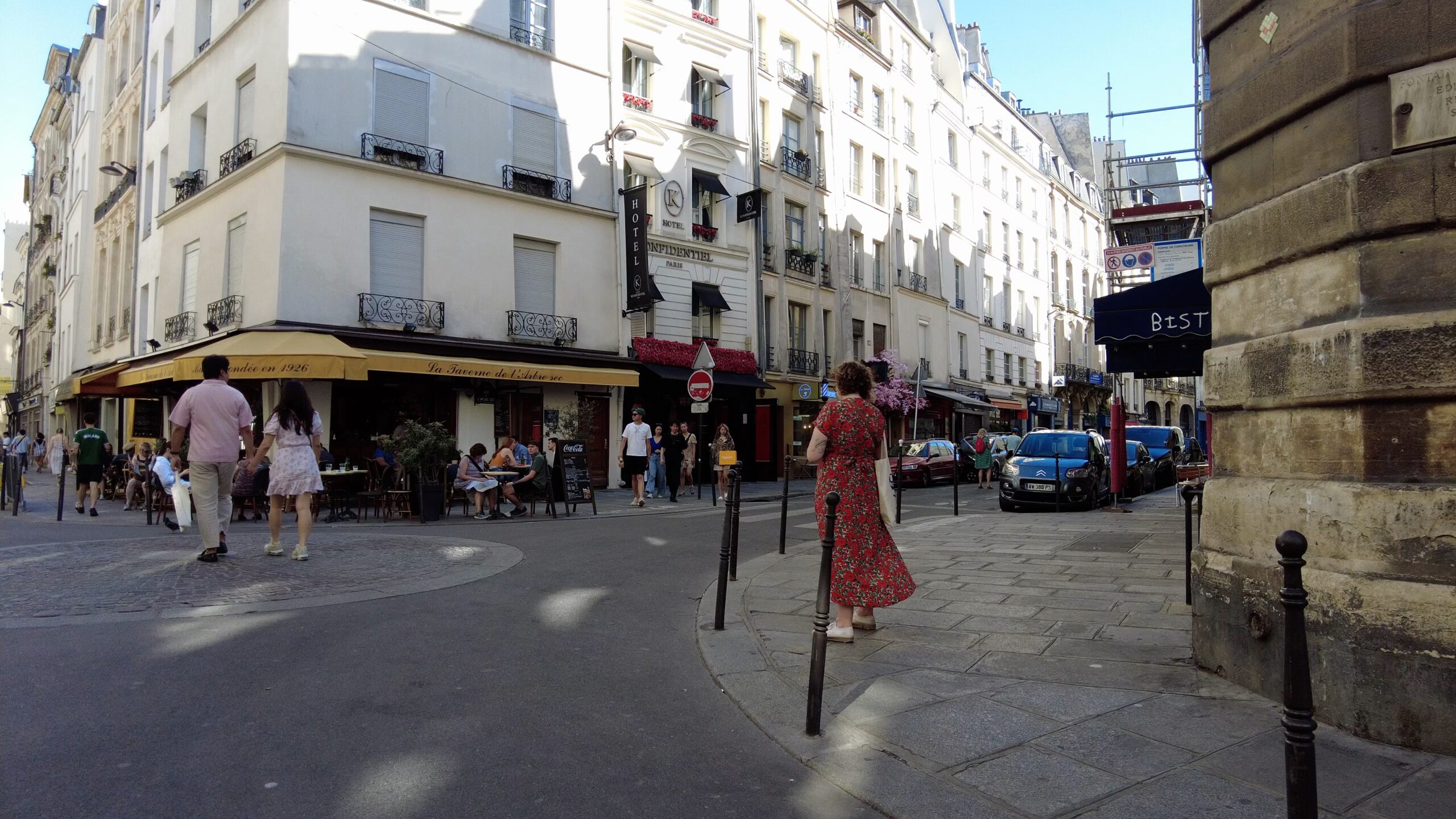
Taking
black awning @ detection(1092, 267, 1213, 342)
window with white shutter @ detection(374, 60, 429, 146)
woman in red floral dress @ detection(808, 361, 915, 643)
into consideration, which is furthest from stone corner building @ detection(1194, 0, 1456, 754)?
window with white shutter @ detection(374, 60, 429, 146)

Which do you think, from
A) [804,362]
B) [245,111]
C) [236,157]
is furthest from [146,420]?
[804,362]

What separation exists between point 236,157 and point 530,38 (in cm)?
707

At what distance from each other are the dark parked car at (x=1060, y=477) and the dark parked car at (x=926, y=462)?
8086mm

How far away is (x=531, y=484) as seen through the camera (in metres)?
13.9

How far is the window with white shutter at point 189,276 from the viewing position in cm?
2028

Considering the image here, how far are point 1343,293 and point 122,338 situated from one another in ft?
98.3

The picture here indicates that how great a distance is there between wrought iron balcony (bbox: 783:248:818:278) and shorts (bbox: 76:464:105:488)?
18.9 m

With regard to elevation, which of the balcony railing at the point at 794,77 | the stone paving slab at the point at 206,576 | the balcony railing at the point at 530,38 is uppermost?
the balcony railing at the point at 794,77

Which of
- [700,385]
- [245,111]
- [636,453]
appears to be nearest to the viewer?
[636,453]

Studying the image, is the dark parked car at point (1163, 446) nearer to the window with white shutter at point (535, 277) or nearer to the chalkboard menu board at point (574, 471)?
the chalkboard menu board at point (574, 471)

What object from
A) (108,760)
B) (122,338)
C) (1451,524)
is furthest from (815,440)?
(122,338)

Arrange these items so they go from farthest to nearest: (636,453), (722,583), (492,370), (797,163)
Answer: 1. (797,163)
2. (492,370)
3. (636,453)
4. (722,583)

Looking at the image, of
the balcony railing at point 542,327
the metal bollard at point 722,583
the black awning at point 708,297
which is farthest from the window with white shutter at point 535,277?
the metal bollard at point 722,583

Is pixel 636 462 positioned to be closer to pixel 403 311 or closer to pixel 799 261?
pixel 403 311
